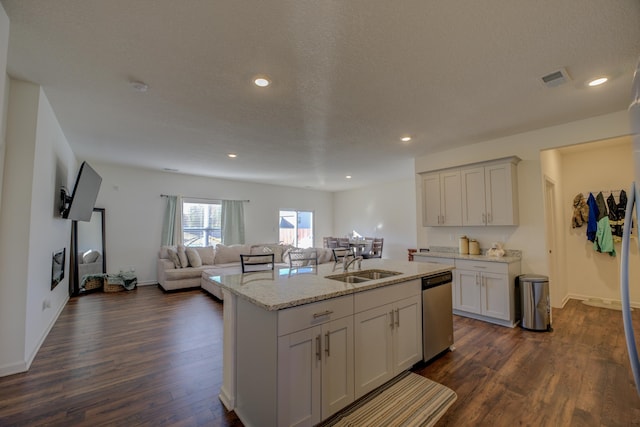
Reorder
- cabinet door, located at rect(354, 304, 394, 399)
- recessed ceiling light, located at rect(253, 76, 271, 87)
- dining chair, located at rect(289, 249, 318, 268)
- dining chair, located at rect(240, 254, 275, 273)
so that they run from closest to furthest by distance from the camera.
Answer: cabinet door, located at rect(354, 304, 394, 399) < recessed ceiling light, located at rect(253, 76, 271, 87) < dining chair, located at rect(240, 254, 275, 273) < dining chair, located at rect(289, 249, 318, 268)

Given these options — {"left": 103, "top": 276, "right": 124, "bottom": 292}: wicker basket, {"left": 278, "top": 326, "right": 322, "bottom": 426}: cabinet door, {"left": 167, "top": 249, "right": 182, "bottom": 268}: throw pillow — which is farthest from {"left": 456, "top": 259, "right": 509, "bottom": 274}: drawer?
{"left": 103, "top": 276, "right": 124, "bottom": 292}: wicker basket

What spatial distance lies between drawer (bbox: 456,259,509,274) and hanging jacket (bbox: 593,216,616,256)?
223cm

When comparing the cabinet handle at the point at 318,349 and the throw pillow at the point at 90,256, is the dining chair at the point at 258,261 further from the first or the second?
the throw pillow at the point at 90,256

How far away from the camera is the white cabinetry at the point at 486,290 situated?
3.57m

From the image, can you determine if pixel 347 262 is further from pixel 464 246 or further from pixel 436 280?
pixel 464 246

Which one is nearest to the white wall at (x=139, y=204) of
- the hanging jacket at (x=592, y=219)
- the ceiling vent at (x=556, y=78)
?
the ceiling vent at (x=556, y=78)

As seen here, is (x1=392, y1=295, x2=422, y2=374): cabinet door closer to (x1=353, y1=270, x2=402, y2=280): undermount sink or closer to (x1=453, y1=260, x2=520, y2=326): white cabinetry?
(x1=353, y1=270, x2=402, y2=280): undermount sink

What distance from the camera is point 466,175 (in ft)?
13.9

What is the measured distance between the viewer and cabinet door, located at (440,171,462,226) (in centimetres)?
434

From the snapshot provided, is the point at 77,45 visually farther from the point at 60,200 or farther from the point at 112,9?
the point at 60,200

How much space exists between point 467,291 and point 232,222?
19.7 ft

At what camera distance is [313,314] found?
5.71 feet

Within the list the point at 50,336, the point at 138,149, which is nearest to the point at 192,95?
the point at 138,149

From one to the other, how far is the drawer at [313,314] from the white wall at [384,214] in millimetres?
6529
